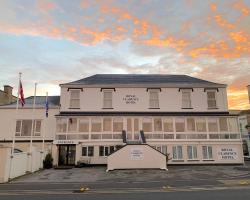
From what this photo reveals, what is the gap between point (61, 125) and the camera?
29812mm

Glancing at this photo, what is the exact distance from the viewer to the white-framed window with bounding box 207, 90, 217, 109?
105 feet

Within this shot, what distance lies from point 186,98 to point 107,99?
10605 mm

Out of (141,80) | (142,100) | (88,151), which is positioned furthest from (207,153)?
(88,151)

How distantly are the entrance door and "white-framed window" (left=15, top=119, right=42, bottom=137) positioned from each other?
13.3 feet

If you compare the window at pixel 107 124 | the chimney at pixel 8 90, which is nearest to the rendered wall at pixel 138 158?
the window at pixel 107 124

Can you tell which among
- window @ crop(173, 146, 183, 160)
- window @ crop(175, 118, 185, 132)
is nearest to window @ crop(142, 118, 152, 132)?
window @ crop(175, 118, 185, 132)

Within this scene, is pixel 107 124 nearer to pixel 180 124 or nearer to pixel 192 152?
pixel 180 124

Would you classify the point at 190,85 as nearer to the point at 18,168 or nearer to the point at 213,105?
the point at 213,105

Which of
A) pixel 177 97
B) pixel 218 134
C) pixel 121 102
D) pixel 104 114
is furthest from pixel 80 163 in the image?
pixel 218 134

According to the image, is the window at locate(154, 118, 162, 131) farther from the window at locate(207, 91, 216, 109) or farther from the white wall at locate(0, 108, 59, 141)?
the white wall at locate(0, 108, 59, 141)

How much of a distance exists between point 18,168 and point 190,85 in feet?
74.5

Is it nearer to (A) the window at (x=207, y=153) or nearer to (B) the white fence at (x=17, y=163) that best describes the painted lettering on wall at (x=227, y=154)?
(A) the window at (x=207, y=153)

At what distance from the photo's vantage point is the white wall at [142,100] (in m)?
31.5

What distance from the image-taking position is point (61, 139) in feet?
95.5
